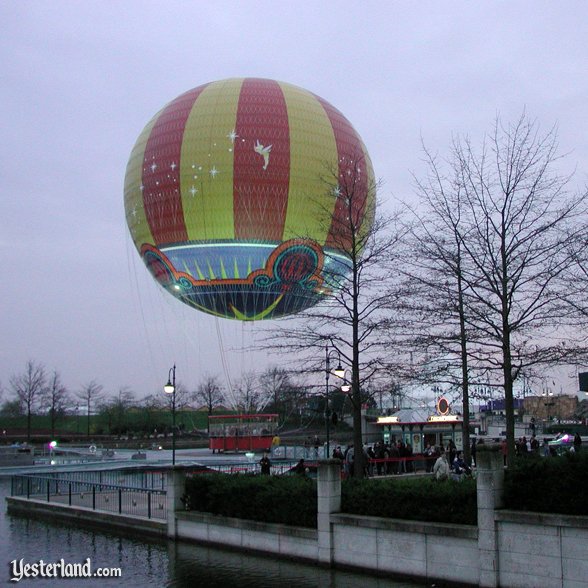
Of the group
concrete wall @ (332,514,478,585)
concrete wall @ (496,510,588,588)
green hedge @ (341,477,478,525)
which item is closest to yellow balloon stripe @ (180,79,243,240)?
green hedge @ (341,477,478,525)

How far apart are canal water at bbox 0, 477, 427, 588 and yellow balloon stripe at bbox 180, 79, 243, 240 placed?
82.3 ft

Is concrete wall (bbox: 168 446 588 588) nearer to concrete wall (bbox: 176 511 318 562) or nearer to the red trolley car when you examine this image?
concrete wall (bbox: 176 511 318 562)

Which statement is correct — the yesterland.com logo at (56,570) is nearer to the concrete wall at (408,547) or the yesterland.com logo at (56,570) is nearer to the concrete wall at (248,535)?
the concrete wall at (248,535)

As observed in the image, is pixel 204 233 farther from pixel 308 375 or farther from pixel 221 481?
pixel 221 481

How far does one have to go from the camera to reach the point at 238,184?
4634cm

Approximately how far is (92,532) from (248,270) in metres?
24.9

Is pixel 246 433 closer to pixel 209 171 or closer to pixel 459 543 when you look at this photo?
pixel 209 171

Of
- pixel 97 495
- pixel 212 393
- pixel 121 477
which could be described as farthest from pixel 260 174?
pixel 212 393

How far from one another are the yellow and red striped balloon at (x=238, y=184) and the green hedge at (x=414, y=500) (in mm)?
26781

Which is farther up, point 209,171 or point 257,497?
point 209,171

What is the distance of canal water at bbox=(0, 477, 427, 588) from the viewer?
55.7 ft

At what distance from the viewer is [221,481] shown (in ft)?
70.8

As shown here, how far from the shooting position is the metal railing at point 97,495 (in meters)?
25.2

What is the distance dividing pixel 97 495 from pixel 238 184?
73.0 ft
